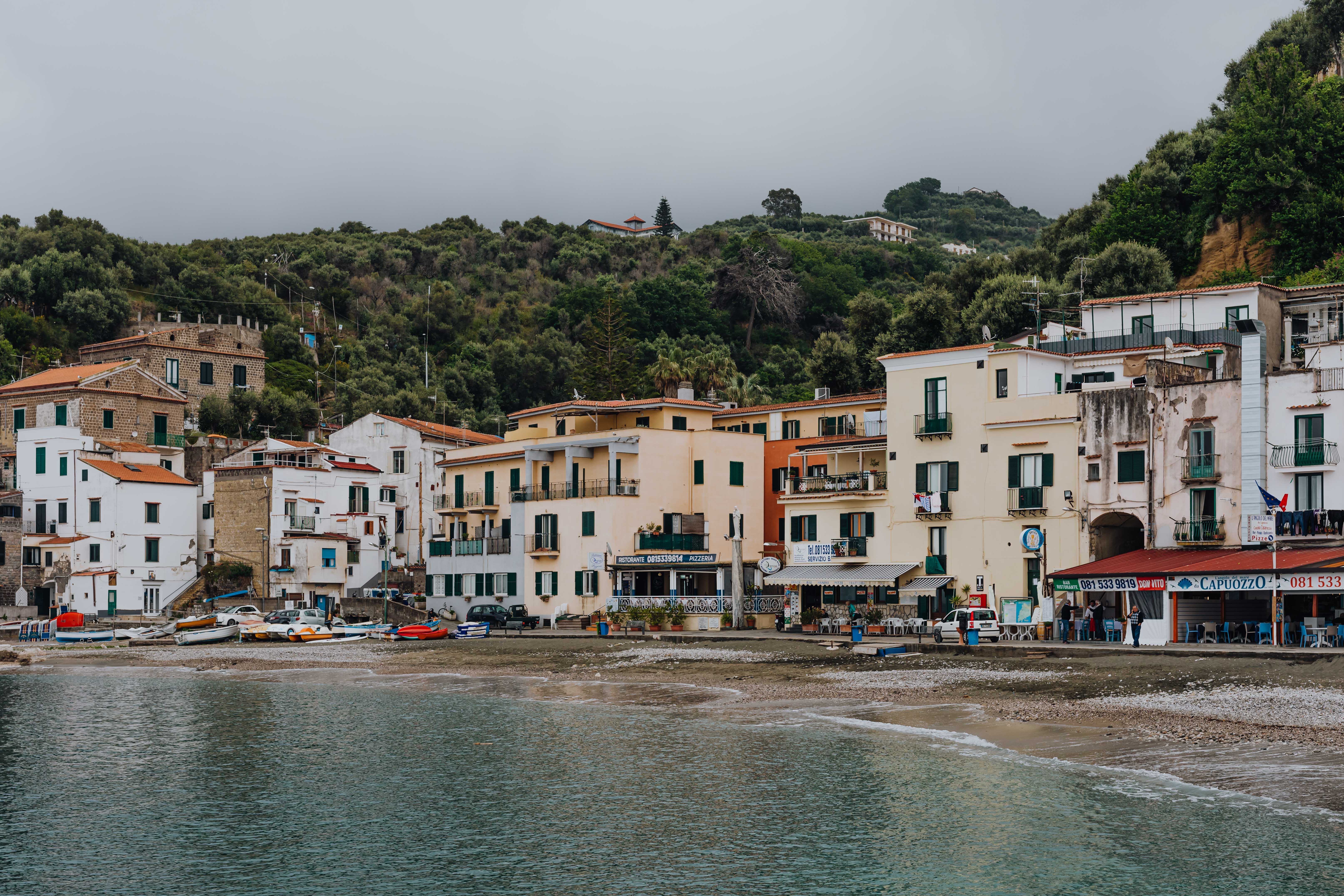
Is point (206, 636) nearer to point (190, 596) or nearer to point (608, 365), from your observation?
point (190, 596)

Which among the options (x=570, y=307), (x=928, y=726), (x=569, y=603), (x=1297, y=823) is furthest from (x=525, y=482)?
(x=570, y=307)

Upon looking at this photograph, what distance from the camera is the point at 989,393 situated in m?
58.7

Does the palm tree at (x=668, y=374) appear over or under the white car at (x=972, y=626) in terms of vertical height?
over

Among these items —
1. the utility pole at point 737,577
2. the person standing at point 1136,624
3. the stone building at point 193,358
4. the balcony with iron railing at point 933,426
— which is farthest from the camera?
the stone building at point 193,358

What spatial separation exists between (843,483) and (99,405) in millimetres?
48523

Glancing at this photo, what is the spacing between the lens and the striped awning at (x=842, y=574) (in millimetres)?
Answer: 60344

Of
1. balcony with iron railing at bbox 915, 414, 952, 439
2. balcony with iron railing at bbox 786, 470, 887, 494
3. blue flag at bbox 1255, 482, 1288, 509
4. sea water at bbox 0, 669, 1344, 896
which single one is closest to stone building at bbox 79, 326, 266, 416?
balcony with iron railing at bbox 786, 470, 887, 494

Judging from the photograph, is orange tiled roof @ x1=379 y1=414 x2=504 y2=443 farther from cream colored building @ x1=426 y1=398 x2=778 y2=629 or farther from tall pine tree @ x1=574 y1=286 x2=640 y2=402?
cream colored building @ x1=426 y1=398 x2=778 y2=629

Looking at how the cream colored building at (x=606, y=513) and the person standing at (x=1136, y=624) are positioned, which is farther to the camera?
the cream colored building at (x=606, y=513)

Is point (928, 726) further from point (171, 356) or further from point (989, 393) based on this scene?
point (171, 356)

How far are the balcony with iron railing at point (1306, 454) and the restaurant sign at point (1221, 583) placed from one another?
536 centimetres

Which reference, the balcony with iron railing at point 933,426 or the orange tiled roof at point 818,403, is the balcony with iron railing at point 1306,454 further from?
the orange tiled roof at point 818,403

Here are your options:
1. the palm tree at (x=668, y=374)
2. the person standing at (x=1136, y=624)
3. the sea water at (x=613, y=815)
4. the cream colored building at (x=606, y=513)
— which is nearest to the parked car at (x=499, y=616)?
the cream colored building at (x=606, y=513)

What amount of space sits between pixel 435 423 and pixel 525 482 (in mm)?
36254
